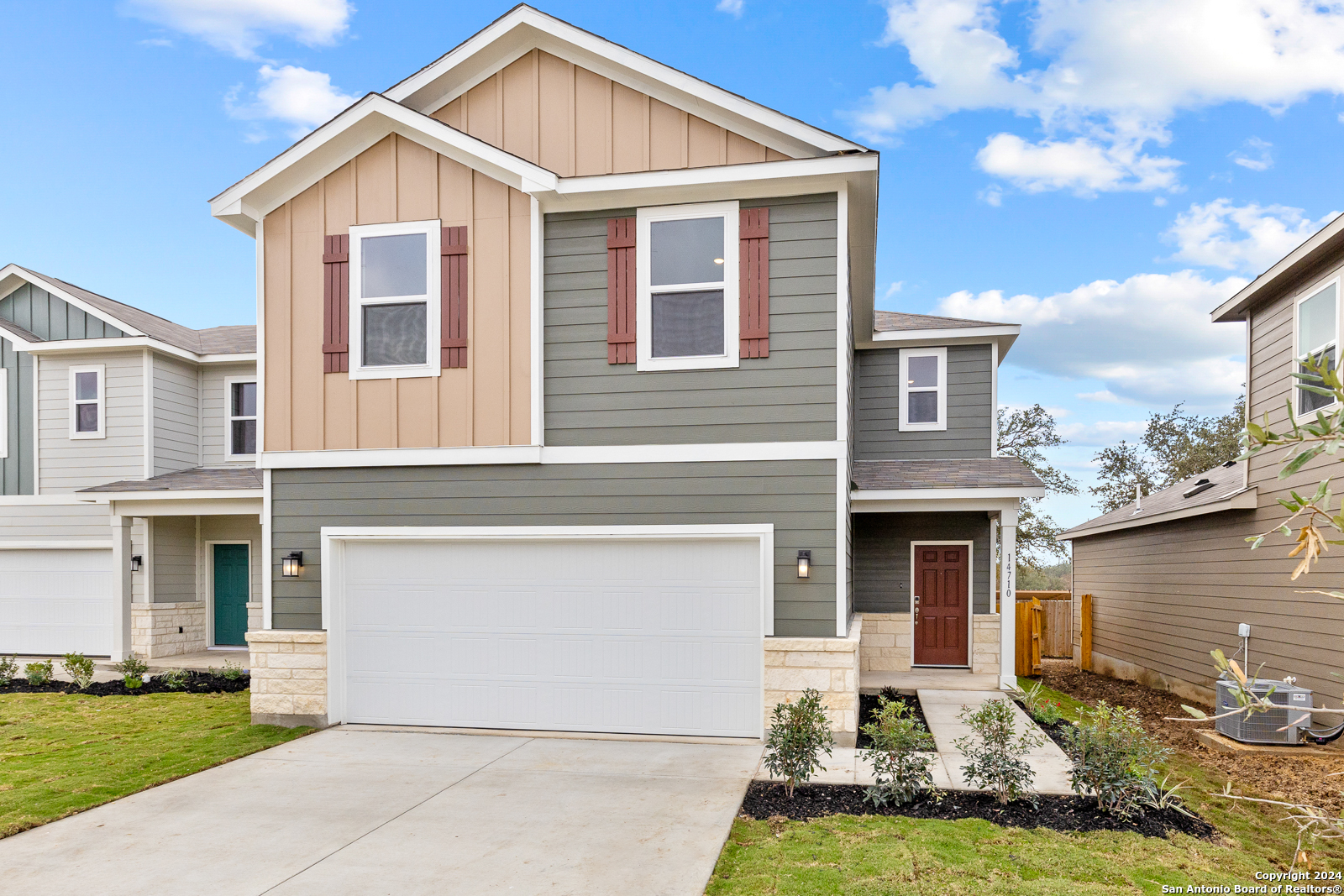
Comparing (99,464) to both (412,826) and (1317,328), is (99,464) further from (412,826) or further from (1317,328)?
(1317,328)

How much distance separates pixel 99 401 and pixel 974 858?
14.0m

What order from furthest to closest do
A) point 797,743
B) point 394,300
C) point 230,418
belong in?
point 230,418
point 394,300
point 797,743

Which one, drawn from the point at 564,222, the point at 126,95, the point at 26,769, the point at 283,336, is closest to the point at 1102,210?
the point at 564,222

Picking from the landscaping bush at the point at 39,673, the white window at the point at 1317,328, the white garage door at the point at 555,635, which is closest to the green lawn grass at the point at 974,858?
the white garage door at the point at 555,635

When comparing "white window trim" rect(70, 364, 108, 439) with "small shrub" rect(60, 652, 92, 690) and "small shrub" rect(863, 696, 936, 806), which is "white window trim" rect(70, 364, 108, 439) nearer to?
"small shrub" rect(60, 652, 92, 690)

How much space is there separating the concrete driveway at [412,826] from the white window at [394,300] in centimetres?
353

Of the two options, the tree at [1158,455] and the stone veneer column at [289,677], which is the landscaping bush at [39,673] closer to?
the stone veneer column at [289,677]

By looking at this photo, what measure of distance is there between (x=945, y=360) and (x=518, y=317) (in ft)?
22.4

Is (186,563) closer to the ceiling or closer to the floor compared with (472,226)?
closer to the floor

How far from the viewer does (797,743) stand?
5918 millimetres

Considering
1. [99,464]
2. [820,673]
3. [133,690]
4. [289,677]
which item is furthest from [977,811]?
[99,464]

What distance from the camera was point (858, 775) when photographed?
20.8ft

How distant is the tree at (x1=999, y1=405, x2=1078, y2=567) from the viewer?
2441cm

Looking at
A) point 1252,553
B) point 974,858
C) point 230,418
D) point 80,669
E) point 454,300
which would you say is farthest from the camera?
point 230,418
